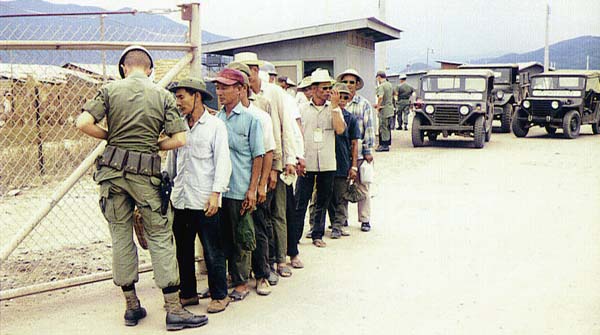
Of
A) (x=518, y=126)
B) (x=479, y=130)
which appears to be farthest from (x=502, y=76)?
(x=479, y=130)

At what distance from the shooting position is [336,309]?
435 centimetres

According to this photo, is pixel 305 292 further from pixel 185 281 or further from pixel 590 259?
pixel 590 259

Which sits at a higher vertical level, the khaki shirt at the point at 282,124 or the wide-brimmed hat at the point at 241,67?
the wide-brimmed hat at the point at 241,67

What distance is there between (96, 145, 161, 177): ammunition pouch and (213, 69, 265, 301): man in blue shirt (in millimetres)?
767

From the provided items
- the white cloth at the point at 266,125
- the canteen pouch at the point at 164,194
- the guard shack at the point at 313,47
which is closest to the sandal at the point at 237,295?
the canteen pouch at the point at 164,194

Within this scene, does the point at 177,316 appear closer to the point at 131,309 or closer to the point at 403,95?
the point at 131,309

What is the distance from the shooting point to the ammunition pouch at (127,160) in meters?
3.74

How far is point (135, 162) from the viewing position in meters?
3.75

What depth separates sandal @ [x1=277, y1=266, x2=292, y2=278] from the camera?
16.8 ft

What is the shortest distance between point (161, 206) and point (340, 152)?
2.59m

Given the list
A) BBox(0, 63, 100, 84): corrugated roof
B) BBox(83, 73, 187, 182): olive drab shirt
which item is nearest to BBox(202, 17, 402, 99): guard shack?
BBox(0, 63, 100, 84): corrugated roof

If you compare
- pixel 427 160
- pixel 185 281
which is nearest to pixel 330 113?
pixel 185 281

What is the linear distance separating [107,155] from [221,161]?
74 cm

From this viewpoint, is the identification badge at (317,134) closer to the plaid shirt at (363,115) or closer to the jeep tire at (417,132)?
the plaid shirt at (363,115)
